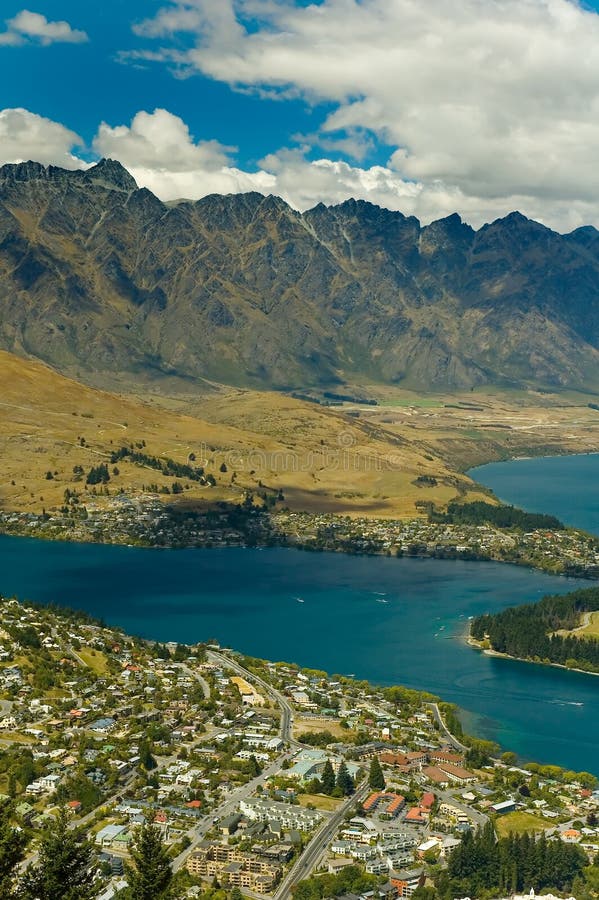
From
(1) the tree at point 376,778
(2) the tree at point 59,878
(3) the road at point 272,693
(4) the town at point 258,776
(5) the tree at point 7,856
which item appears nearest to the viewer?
(5) the tree at point 7,856

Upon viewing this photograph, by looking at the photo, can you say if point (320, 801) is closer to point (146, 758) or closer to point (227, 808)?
point (227, 808)

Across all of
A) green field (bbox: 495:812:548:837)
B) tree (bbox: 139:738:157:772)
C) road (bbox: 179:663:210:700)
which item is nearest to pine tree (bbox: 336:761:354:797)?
green field (bbox: 495:812:548:837)

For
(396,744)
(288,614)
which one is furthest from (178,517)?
(396,744)

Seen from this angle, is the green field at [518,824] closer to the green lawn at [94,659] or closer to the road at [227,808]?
the road at [227,808]

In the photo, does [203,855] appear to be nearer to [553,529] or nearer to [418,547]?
[418,547]

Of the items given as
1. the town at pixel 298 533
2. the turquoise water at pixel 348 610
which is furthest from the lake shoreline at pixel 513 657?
the town at pixel 298 533

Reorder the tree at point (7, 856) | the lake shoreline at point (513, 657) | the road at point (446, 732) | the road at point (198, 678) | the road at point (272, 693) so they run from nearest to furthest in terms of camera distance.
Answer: the tree at point (7, 856) → the road at point (446, 732) → the road at point (272, 693) → the road at point (198, 678) → the lake shoreline at point (513, 657)

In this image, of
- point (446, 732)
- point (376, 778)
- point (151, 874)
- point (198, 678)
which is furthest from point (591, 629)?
point (151, 874)
